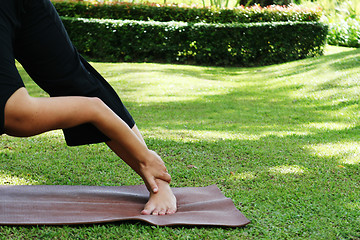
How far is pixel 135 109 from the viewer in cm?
613

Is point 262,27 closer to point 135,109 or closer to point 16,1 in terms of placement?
point 135,109

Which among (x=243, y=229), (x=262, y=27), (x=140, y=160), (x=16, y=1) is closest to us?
(x=16, y=1)

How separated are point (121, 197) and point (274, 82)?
6375mm

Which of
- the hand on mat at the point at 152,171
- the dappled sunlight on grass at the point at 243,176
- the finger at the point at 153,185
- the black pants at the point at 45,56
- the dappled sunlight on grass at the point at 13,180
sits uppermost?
the black pants at the point at 45,56

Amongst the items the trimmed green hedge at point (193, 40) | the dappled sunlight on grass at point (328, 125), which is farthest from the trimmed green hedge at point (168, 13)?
the dappled sunlight on grass at point (328, 125)

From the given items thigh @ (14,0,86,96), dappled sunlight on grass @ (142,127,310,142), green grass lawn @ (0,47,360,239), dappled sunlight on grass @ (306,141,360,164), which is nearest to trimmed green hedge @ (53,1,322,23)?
green grass lawn @ (0,47,360,239)

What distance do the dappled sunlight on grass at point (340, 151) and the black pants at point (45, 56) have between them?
213 centimetres

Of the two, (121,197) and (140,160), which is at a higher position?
(140,160)

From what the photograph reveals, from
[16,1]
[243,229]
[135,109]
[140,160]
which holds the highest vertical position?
[16,1]

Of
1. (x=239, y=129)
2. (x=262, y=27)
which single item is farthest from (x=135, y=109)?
(x=262, y=27)

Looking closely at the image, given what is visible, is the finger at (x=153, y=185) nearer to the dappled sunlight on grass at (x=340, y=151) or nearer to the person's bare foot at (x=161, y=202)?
the person's bare foot at (x=161, y=202)

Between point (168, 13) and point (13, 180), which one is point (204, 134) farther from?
point (168, 13)

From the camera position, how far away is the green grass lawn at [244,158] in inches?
93.1

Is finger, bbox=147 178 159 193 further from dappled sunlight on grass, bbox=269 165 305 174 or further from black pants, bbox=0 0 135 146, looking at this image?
dappled sunlight on grass, bbox=269 165 305 174
